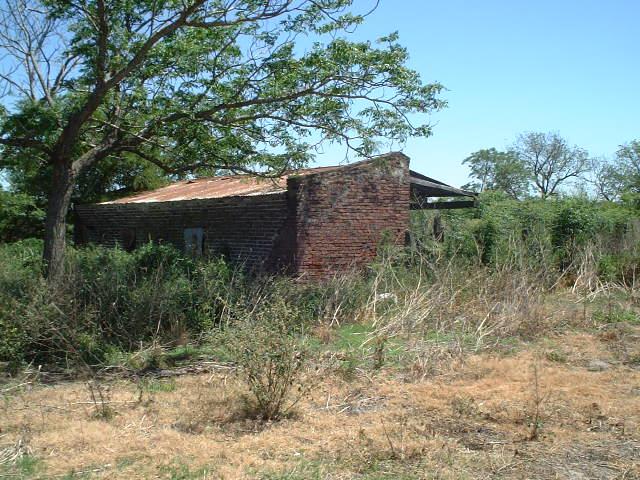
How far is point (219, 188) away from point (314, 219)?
4185 mm

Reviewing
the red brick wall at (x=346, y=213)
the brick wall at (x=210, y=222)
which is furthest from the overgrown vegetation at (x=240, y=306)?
the brick wall at (x=210, y=222)

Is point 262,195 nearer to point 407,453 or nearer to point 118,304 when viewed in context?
point 118,304

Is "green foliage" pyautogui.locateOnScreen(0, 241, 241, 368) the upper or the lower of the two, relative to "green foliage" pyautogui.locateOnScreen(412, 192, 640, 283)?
lower

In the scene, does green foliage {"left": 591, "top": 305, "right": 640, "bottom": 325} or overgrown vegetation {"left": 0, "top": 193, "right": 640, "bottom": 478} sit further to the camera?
green foliage {"left": 591, "top": 305, "right": 640, "bottom": 325}

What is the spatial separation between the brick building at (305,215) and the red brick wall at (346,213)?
2cm

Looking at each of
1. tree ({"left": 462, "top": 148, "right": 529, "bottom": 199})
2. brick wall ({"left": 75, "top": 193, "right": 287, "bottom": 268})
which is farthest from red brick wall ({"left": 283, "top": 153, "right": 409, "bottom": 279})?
tree ({"left": 462, "top": 148, "right": 529, "bottom": 199})

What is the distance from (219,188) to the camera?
16984 millimetres

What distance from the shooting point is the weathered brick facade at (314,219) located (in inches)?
535

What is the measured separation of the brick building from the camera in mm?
13617

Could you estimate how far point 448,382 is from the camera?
8.04 m

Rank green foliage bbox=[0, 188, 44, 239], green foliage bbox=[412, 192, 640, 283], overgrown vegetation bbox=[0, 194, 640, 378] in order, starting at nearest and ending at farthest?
overgrown vegetation bbox=[0, 194, 640, 378]
green foliage bbox=[412, 192, 640, 283]
green foliage bbox=[0, 188, 44, 239]

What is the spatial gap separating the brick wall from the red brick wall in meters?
0.50

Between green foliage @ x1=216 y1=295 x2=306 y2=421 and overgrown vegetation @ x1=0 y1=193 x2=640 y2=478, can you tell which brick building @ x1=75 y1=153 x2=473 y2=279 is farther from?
green foliage @ x1=216 y1=295 x2=306 y2=421

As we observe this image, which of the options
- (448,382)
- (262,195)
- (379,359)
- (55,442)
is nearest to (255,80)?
(262,195)
